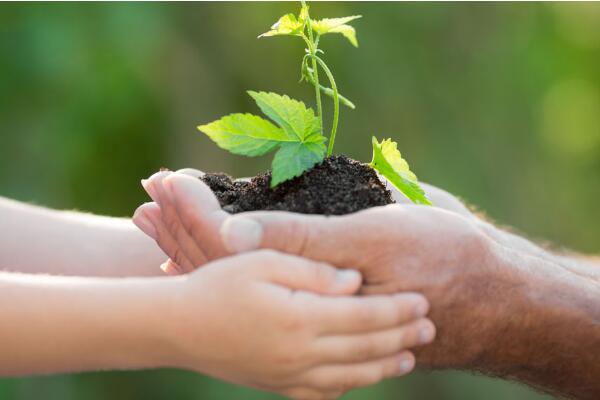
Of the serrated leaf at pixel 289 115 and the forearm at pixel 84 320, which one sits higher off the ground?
the serrated leaf at pixel 289 115

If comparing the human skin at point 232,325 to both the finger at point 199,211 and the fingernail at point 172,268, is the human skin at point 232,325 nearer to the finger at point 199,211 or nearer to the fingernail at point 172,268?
the finger at point 199,211

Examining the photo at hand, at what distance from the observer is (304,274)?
95 centimetres

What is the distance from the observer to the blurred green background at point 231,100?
112 inches

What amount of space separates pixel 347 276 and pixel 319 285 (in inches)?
1.6

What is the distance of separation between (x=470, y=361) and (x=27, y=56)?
2177 millimetres

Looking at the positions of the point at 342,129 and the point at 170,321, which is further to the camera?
the point at 342,129

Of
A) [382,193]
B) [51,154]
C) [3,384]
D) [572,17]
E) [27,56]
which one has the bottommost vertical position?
[382,193]

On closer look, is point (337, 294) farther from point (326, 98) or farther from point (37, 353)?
point (326, 98)

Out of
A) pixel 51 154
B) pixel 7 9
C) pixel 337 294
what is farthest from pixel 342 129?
pixel 337 294

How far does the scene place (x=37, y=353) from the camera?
100 centimetres

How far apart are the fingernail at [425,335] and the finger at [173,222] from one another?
1.05 feet

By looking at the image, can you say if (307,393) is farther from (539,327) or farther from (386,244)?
(539,327)

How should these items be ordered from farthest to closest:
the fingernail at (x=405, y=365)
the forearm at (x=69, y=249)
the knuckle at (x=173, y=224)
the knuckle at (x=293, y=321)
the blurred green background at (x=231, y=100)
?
the blurred green background at (x=231, y=100) → the forearm at (x=69, y=249) → the knuckle at (x=173, y=224) → the fingernail at (x=405, y=365) → the knuckle at (x=293, y=321)

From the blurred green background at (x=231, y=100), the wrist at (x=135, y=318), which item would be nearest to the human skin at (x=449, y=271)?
the wrist at (x=135, y=318)
